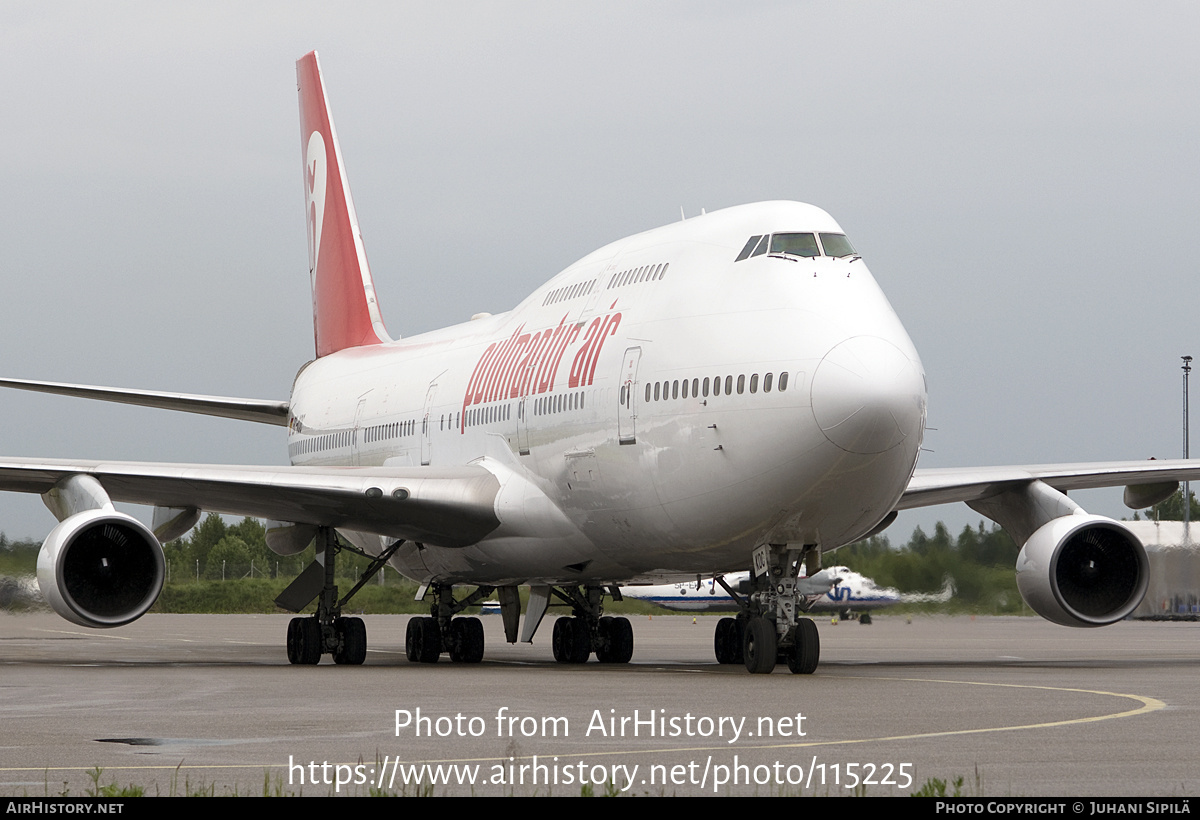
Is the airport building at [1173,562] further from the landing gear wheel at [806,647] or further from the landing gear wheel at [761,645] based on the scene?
the landing gear wheel at [761,645]

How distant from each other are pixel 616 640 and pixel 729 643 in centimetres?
265

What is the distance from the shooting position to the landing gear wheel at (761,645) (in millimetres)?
15984

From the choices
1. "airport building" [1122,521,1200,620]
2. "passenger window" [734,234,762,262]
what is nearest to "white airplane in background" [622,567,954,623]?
"airport building" [1122,521,1200,620]

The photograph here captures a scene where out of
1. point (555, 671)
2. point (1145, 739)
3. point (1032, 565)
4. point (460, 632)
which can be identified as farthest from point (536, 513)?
point (1145, 739)

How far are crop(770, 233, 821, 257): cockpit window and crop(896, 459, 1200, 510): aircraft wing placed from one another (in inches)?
186

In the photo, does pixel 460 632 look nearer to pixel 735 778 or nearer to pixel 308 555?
pixel 735 778

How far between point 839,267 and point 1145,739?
7711 millimetres

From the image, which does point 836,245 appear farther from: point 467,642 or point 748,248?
point 467,642

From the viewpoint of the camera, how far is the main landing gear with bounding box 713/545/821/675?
52.6 feet

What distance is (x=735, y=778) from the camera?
7801mm

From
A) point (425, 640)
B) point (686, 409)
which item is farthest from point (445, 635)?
point (686, 409)

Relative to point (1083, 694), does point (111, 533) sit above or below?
above

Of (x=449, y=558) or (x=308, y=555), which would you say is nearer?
(x=449, y=558)

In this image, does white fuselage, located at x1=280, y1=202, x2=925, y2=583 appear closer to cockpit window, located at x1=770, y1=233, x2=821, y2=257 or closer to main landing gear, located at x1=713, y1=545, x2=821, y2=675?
cockpit window, located at x1=770, y1=233, x2=821, y2=257
